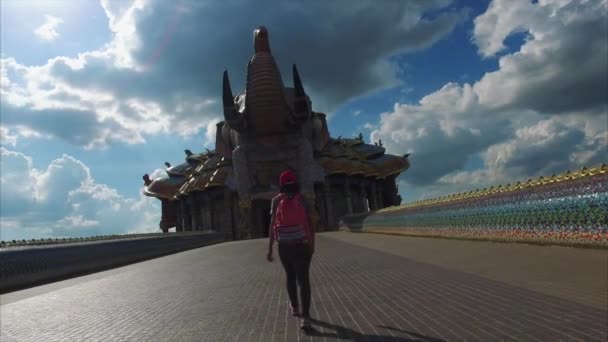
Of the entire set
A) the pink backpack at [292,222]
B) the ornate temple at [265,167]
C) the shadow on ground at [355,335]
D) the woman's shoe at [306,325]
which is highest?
the ornate temple at [265,167]

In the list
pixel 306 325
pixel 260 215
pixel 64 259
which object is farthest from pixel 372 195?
pixel 306 325

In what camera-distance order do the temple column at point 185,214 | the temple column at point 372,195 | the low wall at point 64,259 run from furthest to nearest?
the temple column at point 185,214
the temple column at point 372,195
the low wall at point 64,259

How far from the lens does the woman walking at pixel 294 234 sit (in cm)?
435

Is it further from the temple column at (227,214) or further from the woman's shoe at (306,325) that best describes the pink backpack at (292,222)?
the temple column at (227,214)

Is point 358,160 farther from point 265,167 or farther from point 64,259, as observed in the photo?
point 64,259

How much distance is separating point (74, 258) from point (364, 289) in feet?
29.2

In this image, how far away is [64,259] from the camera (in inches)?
433

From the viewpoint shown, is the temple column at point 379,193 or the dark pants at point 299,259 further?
the temple column at point 379,193

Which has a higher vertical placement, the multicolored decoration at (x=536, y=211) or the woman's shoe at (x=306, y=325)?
the multicolored decoration at (x=536, y=211)

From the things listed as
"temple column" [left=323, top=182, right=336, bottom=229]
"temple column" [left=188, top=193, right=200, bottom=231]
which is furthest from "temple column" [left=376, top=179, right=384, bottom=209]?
"temple column" [left=188, top=193, right=200, bottom=231]

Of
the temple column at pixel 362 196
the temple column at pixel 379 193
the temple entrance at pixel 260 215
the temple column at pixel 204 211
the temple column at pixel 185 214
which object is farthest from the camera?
the temple column at pixel 379 193

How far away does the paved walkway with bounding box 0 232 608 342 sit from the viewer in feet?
12.0

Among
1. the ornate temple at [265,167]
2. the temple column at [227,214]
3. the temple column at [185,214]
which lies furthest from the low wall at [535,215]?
the temple column at [185,214]

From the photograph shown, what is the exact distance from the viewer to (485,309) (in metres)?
4.12
